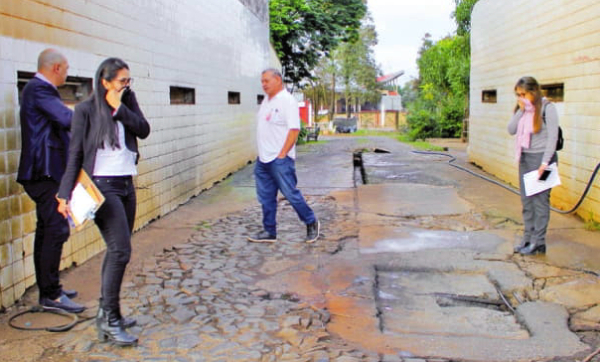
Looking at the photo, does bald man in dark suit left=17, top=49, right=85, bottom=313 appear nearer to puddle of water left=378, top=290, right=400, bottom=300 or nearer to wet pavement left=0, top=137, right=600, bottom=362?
wet pavement left=0, top=137, right=600, bottom=362

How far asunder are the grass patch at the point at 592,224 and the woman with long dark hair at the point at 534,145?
50.4 inches

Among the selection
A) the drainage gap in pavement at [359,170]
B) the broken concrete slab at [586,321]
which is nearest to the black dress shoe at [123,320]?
the broken concrete slab at [586,321]

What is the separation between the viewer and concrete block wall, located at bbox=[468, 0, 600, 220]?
698cm

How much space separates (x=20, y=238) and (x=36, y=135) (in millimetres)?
855

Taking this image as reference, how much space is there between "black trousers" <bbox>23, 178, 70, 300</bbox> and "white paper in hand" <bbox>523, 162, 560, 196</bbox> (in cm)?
403

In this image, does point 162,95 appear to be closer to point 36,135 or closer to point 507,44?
point 36,135

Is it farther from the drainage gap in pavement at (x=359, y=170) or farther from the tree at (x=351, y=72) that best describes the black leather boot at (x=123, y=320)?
the tree at (x=351, y=72)

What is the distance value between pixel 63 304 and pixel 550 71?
6.95 meters

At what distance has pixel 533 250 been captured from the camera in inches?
223

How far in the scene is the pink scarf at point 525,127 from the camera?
558cm

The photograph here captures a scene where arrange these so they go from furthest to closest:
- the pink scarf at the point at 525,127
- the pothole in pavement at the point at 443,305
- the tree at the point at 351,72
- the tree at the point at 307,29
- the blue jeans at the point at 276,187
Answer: the tree at the point at 351,72
the tree at the point at 307,29
the blue jeans at the point at 276,187
the pink scarf at the point at 525,127
the pothole in pavement at the point at 443,305

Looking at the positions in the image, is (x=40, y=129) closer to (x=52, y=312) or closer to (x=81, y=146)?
(x=81, y=146)

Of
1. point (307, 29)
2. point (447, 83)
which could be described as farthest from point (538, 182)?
point (447, 83)

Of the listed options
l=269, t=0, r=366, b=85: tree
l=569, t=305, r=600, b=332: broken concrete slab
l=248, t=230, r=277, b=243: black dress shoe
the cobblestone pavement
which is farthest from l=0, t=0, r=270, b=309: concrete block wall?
l=269, t=0, r=366, b=85: tree
